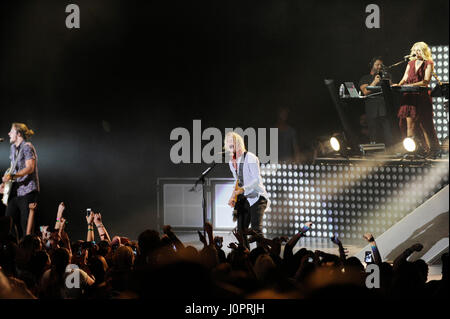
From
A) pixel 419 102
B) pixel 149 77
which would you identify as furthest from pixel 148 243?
pixel 149 77

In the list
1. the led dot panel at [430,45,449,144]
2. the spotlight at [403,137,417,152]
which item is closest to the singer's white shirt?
the spotlight at [403,137,417,152]

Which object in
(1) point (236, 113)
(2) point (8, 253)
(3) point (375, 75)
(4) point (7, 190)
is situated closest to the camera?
(2) point (8, 253)

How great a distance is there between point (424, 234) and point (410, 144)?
1.48 m

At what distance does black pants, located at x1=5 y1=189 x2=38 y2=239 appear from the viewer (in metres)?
6.70

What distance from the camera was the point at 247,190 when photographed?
5754mm

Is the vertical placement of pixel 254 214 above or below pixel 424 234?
above

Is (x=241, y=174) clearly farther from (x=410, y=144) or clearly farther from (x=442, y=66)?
(x=442, y=66)

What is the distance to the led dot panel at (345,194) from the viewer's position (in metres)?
6.53

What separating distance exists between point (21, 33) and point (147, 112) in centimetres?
205

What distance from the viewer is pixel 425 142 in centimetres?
706

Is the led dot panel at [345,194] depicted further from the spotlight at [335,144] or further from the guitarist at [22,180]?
the guitarist at [22,180]

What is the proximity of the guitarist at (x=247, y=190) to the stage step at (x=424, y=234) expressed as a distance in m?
1.05

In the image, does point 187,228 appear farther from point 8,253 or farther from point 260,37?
point 8,253

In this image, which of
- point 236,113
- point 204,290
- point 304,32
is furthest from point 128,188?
point 204,290
